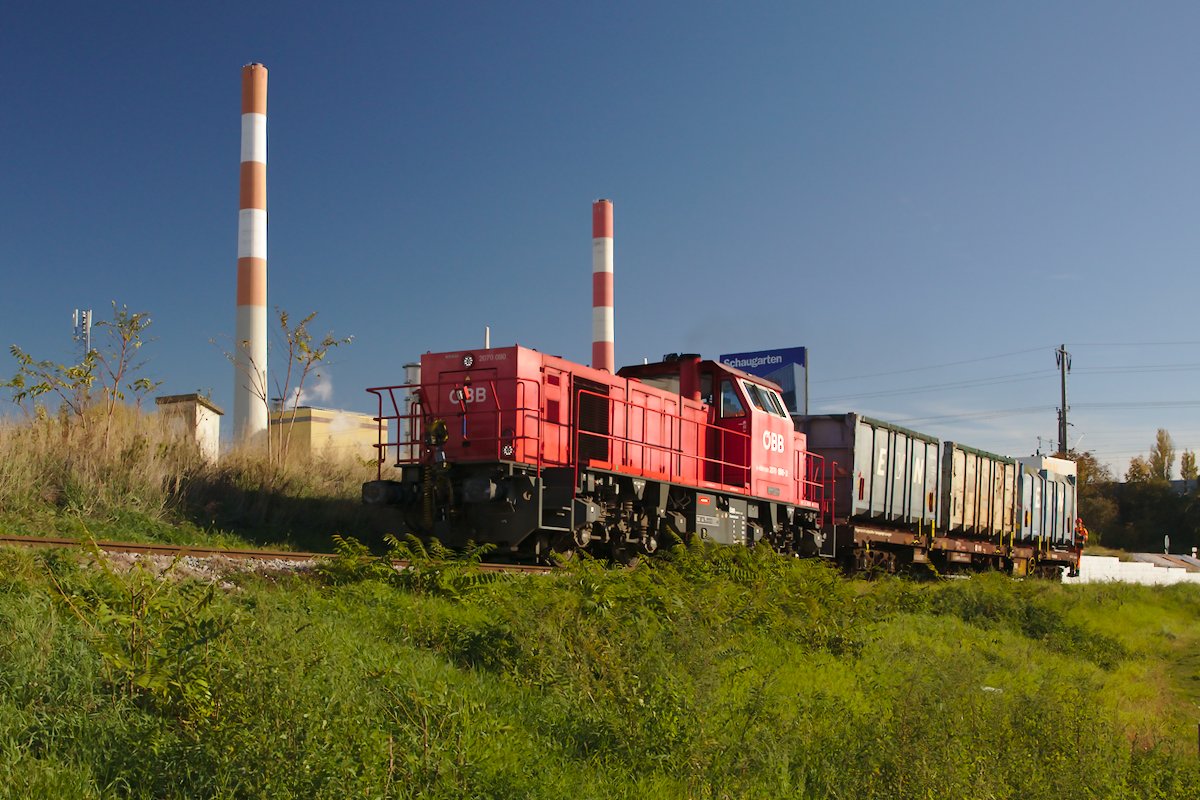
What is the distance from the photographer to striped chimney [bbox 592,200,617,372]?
3356cm

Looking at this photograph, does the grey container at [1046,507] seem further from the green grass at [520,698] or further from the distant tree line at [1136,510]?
the distant tree line at [1136,510]

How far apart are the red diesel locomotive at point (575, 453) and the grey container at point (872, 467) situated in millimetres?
3548

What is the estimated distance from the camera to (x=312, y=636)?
6684mm

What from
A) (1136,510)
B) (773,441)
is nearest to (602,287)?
(773,441)

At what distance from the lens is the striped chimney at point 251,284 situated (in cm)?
2334

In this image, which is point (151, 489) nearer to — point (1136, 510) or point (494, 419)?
point (494, 419)

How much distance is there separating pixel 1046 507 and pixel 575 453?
21537 millimetres

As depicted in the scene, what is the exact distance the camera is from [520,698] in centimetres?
658

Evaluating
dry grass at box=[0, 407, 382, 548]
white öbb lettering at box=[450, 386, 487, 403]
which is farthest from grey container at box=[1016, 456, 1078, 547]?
white öbb lettering at box=[450, 386, 487, 403]

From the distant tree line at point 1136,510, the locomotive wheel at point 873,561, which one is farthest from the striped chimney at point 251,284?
the distant tree line at point 1136,510

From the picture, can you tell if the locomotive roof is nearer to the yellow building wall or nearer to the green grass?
the green grass

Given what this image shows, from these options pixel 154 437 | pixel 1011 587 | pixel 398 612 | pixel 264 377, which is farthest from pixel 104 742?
pixel 264 377

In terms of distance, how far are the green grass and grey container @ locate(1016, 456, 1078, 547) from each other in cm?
1724

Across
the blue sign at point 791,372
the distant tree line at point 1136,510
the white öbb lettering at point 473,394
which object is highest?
the blue sign at point 791,372
